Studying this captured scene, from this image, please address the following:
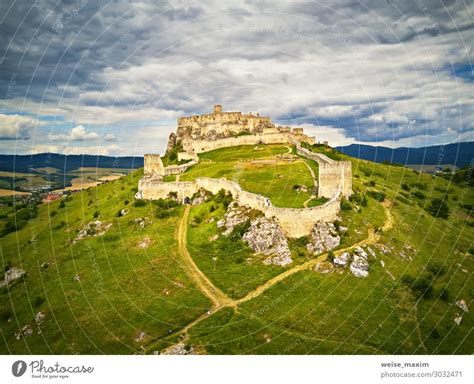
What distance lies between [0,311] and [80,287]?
797 centimetres

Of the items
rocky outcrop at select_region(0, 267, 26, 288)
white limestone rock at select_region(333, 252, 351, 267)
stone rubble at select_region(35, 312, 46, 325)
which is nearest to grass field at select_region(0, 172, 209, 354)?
stone rubble at select_region(35, 312, 46, 325)

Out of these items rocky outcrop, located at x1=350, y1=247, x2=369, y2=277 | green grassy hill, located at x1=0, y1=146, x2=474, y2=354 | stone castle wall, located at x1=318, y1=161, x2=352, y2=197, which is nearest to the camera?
green grassy hill, located at x1=0, y1=146, x2=474, y2=354

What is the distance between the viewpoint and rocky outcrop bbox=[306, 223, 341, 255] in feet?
129

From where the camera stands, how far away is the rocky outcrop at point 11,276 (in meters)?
46.4

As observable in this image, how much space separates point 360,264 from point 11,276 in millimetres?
38213

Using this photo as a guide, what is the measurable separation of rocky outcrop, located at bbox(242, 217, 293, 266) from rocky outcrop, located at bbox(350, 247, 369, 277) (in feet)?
18.4

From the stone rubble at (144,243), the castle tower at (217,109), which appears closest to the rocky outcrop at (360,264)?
the stone rubble at (144,243)

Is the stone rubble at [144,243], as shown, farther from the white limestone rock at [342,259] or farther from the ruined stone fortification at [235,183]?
the white limestone rock at [342,259]

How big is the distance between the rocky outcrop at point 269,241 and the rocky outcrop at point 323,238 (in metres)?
2.50

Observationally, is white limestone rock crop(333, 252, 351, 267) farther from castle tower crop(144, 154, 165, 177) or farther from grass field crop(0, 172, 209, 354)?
castle tower crop(144, 154, 165, 177)

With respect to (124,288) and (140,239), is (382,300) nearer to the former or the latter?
(124,288)

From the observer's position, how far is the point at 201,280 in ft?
122

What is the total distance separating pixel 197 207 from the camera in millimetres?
56781

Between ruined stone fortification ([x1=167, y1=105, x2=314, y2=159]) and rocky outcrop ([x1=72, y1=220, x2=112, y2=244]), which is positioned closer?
rocky outcrop ([x1=72, y1=220, x2=112, y2=244])
